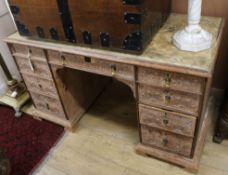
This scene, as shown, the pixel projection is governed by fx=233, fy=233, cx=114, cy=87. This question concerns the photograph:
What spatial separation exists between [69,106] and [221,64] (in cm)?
107

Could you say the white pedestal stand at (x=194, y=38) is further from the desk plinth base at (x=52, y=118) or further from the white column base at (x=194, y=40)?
the desk plinth base at (x=52, y=118)

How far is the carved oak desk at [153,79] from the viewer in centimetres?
101

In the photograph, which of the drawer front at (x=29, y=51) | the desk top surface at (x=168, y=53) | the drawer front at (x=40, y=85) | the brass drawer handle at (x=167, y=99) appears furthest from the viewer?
the drawer front at (x=40, y=85)

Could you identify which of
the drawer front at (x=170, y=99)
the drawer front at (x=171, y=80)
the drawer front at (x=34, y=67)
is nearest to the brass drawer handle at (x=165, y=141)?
the drawer front at (x=170, y=99)

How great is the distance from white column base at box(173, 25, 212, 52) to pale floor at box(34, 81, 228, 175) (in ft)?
2.40

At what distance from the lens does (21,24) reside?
133cm

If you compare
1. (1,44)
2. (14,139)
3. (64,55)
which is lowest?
(14,139)

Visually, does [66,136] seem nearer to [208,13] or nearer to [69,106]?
[69,106]

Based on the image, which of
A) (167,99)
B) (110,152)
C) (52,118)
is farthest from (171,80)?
(52,118)

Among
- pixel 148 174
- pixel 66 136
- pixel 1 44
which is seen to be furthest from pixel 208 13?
pixel 1 44

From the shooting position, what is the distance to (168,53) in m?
1.04

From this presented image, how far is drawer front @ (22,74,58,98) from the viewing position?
1512mm

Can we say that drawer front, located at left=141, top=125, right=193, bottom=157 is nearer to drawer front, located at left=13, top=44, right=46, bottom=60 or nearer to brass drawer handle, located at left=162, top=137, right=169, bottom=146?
brass drawer handle, located at left=162, top=137, right=169, bottom=146

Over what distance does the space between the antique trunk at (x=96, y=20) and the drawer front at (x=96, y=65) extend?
79 millimetres
